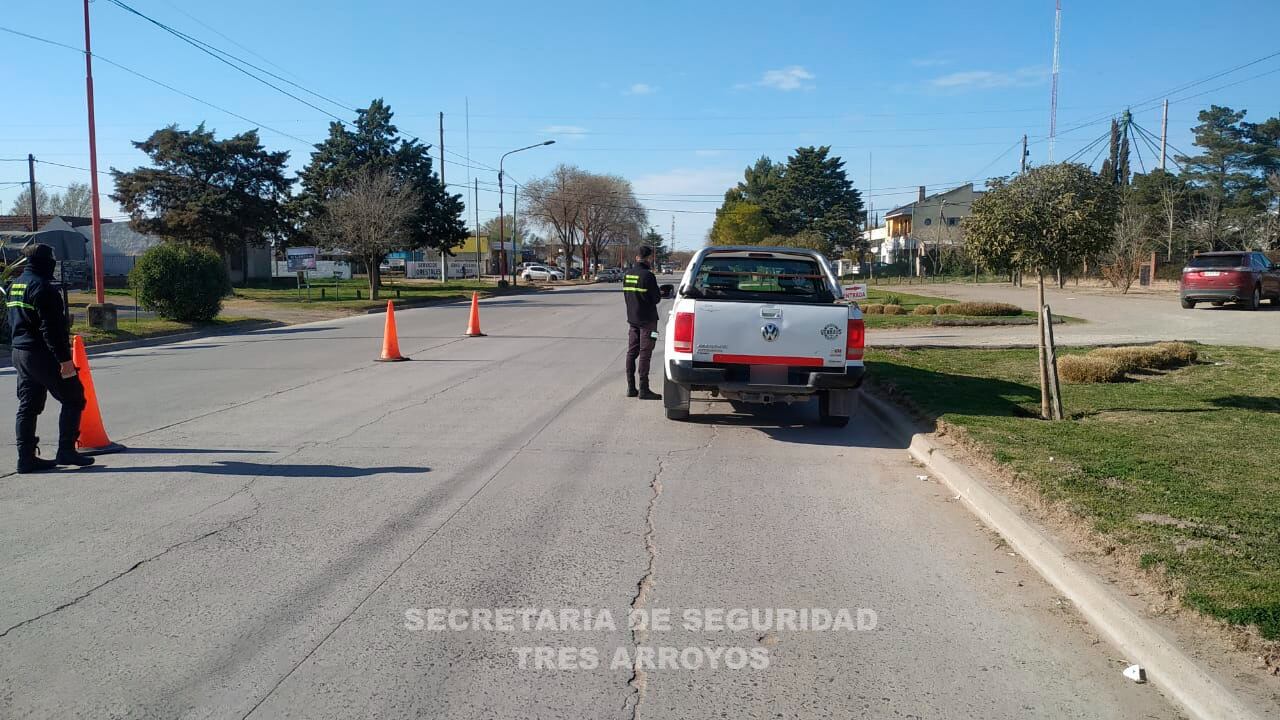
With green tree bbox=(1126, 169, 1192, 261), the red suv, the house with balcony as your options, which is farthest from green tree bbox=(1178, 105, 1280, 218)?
the red suv

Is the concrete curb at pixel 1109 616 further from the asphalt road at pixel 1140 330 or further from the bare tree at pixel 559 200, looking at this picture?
the bare tree at pixel 559 200

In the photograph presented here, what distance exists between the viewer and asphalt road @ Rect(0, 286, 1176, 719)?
149 inches

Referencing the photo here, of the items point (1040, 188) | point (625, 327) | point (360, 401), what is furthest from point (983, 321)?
point (360, 401)

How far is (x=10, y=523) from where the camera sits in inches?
236

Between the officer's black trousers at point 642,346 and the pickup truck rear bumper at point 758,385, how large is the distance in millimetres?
2220

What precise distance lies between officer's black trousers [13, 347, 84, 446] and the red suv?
1072 inches

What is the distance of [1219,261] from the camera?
84.6 ft

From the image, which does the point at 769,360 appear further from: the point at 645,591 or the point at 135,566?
the point at 135,566

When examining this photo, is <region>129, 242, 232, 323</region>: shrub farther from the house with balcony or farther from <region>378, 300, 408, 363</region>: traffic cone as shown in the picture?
the house with balcony

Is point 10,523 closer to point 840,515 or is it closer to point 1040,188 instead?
point 840,515

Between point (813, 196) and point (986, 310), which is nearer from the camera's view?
point (986, 310)

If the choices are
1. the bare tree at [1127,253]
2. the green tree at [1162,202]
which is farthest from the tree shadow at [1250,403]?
the green tree at [1162,202]

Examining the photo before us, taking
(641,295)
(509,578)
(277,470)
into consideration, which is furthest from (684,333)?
(509,578)

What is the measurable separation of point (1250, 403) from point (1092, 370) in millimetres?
2036
